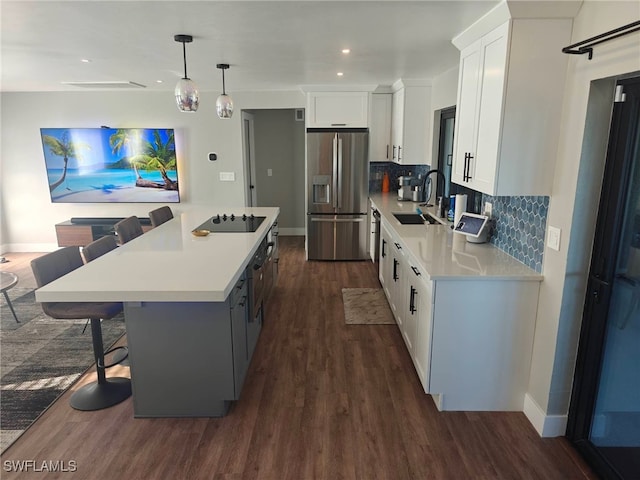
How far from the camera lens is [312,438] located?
8.01 feet

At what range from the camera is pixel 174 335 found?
2.49 metres

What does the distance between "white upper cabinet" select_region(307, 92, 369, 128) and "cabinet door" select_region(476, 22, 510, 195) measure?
10.2ft

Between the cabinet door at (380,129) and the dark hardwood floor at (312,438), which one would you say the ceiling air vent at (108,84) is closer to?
the cabinet door at (380,129)

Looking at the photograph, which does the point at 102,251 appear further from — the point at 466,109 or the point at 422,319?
the point at 466,109

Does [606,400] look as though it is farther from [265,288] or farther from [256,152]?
[256,152]

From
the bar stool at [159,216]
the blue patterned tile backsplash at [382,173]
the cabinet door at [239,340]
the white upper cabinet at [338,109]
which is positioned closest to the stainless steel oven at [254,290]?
the cabinet door at [239,340]

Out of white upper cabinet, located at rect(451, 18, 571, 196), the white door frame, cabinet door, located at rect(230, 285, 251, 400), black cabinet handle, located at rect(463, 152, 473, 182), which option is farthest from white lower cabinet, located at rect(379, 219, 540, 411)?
the white door frame

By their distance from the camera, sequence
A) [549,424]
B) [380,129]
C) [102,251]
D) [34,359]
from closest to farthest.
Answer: [549,424] < [102,251] < [34,359] < [380,129]

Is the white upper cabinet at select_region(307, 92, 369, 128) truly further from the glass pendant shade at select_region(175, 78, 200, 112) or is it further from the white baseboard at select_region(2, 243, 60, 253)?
the white baseboard at select_region(2, 243, 60, 253)

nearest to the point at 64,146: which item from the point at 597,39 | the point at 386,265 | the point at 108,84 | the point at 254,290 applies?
the point at 108,84

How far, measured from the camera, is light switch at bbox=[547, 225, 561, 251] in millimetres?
2265

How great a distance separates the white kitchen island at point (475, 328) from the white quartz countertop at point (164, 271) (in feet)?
4.05

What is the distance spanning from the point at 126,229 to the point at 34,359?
127 cm

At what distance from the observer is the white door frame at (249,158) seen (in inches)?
248
